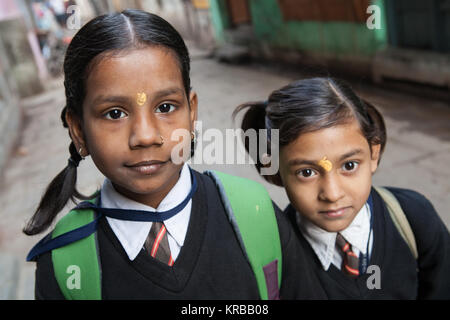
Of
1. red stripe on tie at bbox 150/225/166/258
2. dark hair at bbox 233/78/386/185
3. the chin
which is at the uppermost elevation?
dark hair at bbox 233/78/386/185

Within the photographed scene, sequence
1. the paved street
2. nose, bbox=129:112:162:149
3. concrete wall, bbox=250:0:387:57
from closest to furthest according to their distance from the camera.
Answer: nose, bbox=129:112:162:149 → the paved street → concrete wall, bbox=250:0:387:57

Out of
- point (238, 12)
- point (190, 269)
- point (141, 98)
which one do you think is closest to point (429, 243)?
point (190, 269)

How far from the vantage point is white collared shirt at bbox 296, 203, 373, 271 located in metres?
1.31

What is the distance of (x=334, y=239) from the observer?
1312 mm

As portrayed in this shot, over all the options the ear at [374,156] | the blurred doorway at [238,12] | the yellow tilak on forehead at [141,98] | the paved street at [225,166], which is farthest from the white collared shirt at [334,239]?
the blurred doorway at [238,12]

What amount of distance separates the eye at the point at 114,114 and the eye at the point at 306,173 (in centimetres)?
54

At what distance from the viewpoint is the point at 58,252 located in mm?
1082

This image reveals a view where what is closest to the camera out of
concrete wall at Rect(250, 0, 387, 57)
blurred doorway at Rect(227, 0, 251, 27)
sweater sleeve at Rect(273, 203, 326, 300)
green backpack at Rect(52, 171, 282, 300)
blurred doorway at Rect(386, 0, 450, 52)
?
green backpack at Rect(52, 171, 282, 300)

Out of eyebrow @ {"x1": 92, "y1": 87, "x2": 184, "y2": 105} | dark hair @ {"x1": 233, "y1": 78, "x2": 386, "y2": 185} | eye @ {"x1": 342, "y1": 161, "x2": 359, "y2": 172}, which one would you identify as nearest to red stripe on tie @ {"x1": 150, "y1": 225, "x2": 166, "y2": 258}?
eyebrow @ {"x1": 92, "y1": 87, "x2": 184, "y2": 105}

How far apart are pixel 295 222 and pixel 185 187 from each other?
0.46 metres

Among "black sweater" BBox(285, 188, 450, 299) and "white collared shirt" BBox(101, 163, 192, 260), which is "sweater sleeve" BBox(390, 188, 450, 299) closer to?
"black sweater" BBox(285, 188, 450, 299)
